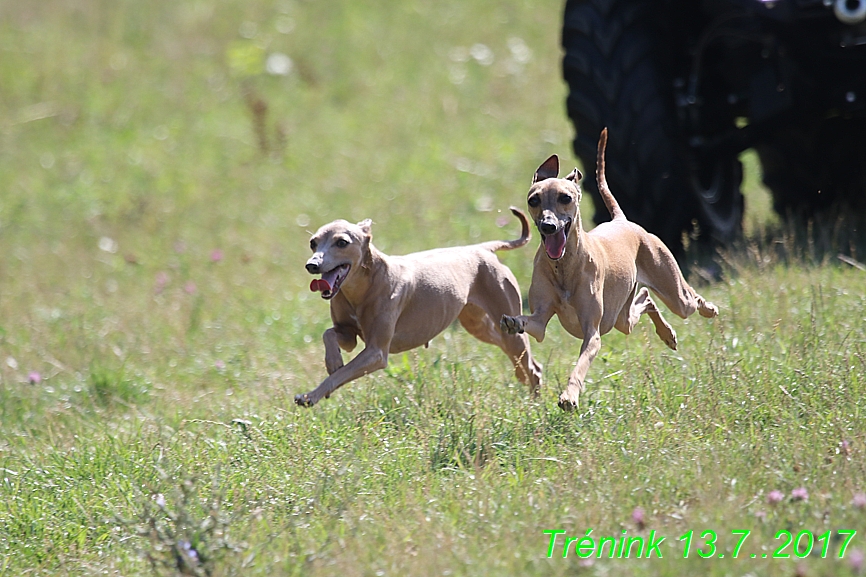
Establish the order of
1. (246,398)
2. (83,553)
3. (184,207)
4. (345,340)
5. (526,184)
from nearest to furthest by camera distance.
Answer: (83,553) < (345,340) < (246,398) < (526,184) < (184,207)

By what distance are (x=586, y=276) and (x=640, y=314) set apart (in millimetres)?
729

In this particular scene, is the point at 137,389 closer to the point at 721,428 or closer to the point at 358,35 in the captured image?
the point at 721,428

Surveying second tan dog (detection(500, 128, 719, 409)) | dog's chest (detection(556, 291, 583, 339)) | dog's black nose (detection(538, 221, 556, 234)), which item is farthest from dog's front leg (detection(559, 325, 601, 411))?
dog's black nose (detection(538, 221, 556, 234))

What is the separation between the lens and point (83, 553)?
4746 millimetres

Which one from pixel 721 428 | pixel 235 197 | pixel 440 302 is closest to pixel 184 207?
pixel 235 197

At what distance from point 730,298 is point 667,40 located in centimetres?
198

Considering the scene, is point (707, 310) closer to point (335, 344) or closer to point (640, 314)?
point (640, 314)

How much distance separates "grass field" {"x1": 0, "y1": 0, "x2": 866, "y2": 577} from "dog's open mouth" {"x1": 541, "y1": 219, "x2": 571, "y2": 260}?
86 cm

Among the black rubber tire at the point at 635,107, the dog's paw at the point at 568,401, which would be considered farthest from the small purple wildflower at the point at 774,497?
the black rubber tire at the point at 635,107

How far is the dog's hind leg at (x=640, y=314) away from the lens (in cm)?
552

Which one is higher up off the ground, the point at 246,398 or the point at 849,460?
the point at 849,460

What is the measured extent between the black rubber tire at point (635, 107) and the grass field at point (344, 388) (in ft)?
2.18

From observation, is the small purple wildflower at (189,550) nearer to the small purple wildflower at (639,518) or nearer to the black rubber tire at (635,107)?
the small purple wildflower at (639,518)

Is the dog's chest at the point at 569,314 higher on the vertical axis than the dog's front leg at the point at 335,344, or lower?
higher
